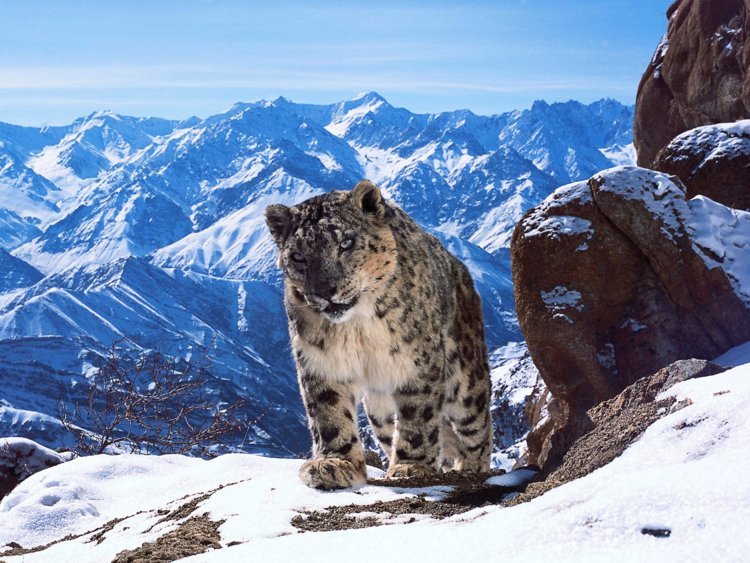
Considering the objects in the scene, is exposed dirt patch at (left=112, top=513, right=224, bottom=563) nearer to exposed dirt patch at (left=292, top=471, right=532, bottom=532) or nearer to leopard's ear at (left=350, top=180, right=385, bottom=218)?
exposed dirt patch at (left=292, top=471, right=532, bottom=532)

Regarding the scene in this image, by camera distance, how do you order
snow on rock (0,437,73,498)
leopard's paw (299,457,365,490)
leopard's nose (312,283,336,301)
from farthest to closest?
1. snow on rock (0,437,73,498)
2. leopard's nose (312,283,336,301)
3. leopard's paw (299,457,365,490)

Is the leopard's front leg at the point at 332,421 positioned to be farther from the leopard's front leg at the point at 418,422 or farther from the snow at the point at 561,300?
the snow at the point at 561,300

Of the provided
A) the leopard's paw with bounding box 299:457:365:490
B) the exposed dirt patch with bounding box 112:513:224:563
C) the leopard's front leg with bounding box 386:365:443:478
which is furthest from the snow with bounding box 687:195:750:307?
the exposed dirt patch with bounding box 112:513:224:563

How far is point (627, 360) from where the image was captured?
993 centimetres

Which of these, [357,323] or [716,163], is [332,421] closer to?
[357,323]

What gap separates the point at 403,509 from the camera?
19.0ft

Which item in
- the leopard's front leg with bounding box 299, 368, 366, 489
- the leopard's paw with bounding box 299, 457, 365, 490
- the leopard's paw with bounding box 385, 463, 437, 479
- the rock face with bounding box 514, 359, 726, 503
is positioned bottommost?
the leopard's paw with bounding box 385, 463, 437, 479

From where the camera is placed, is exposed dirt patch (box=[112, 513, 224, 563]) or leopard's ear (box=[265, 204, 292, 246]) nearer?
exposed dirt patch (box=[112, 513, 224, 563])

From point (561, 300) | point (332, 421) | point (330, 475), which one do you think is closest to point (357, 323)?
point (332, 421)

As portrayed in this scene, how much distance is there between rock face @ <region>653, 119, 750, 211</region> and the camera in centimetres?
1171

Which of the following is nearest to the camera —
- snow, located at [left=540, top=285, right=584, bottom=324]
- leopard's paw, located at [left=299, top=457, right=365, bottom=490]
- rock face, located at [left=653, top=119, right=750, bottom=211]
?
leopard's paw, located at [left=299, top=457, right=365, bottom=490]

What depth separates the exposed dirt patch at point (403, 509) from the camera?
212 inches

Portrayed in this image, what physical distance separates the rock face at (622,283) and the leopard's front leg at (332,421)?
3.14m

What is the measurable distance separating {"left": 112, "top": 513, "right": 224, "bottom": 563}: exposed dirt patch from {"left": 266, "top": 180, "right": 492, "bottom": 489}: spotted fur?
1442 millimetres
